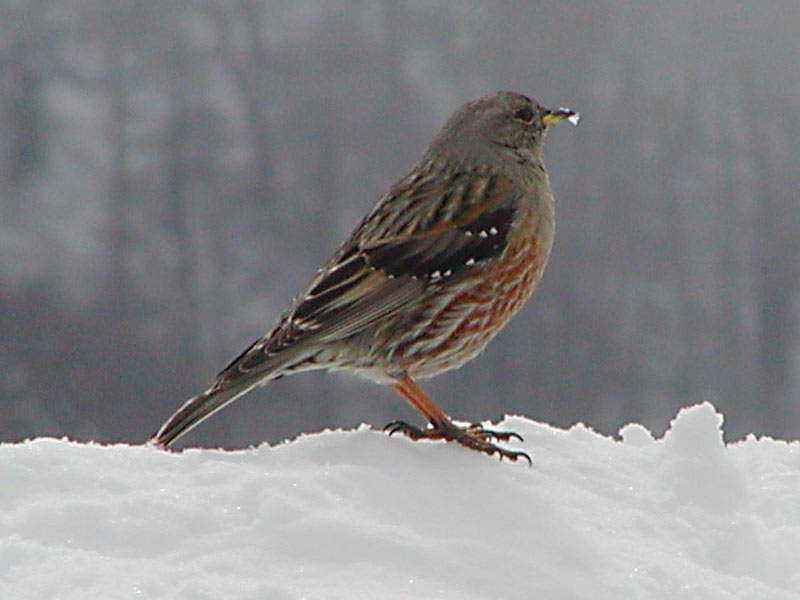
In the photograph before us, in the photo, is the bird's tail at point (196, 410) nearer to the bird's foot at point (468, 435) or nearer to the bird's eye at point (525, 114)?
the bird's foot at point (468, 435)

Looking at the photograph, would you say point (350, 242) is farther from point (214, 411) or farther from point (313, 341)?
point (214, 411)

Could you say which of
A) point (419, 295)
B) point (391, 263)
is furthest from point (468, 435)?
point (391, 263)

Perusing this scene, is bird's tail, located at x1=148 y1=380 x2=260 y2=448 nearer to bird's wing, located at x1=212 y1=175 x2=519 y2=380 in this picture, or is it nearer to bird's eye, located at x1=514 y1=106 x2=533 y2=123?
bird's wing, located at x1=212 y1=175 x2=519 y2=380

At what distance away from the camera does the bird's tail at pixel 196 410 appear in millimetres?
4734

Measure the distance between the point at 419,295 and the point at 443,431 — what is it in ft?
2.23

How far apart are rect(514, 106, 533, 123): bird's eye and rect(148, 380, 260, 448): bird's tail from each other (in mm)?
2310

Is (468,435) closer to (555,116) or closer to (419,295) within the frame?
(419,295)

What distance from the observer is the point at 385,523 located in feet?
12.8

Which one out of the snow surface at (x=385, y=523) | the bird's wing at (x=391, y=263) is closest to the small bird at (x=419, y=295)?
the bird's wing at (x=391, y=263)

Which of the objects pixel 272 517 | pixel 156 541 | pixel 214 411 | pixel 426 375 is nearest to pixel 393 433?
pixel 426 375

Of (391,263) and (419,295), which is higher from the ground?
(391,263)

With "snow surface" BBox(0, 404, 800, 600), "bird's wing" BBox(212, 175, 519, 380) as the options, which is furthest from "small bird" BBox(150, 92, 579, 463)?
"snow surface" BBox(0, 404, 800, 600)

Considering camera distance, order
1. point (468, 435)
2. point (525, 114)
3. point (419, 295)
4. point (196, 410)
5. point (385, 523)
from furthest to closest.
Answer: point (525, 114) < point (419, 295) < point (468, 435) < point (196, 410) < point (385, 523)

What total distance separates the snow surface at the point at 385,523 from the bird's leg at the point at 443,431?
A: 0.11 meters
